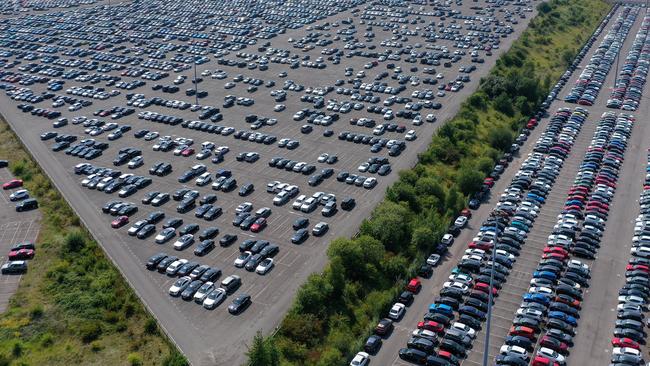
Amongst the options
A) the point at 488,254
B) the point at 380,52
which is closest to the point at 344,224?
the point at 488,254

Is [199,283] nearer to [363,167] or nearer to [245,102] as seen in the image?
[363,167]

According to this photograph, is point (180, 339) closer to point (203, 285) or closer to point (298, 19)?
point (203, 285)

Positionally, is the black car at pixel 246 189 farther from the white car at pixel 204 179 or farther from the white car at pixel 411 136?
the white car at pixel 411 136

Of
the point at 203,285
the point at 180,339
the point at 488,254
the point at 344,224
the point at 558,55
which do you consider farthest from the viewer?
the point at 558,55

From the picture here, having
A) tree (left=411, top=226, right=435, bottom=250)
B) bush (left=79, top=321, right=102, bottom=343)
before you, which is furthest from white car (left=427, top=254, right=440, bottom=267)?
bush (left=79, top=321, right=102, bottom=343)

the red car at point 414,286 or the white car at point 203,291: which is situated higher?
the red car at point 414,286

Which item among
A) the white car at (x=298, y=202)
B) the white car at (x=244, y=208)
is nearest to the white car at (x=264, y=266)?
the white car at (x=244, y=208)

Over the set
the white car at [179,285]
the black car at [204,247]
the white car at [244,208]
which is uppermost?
the white car at [179,285]
